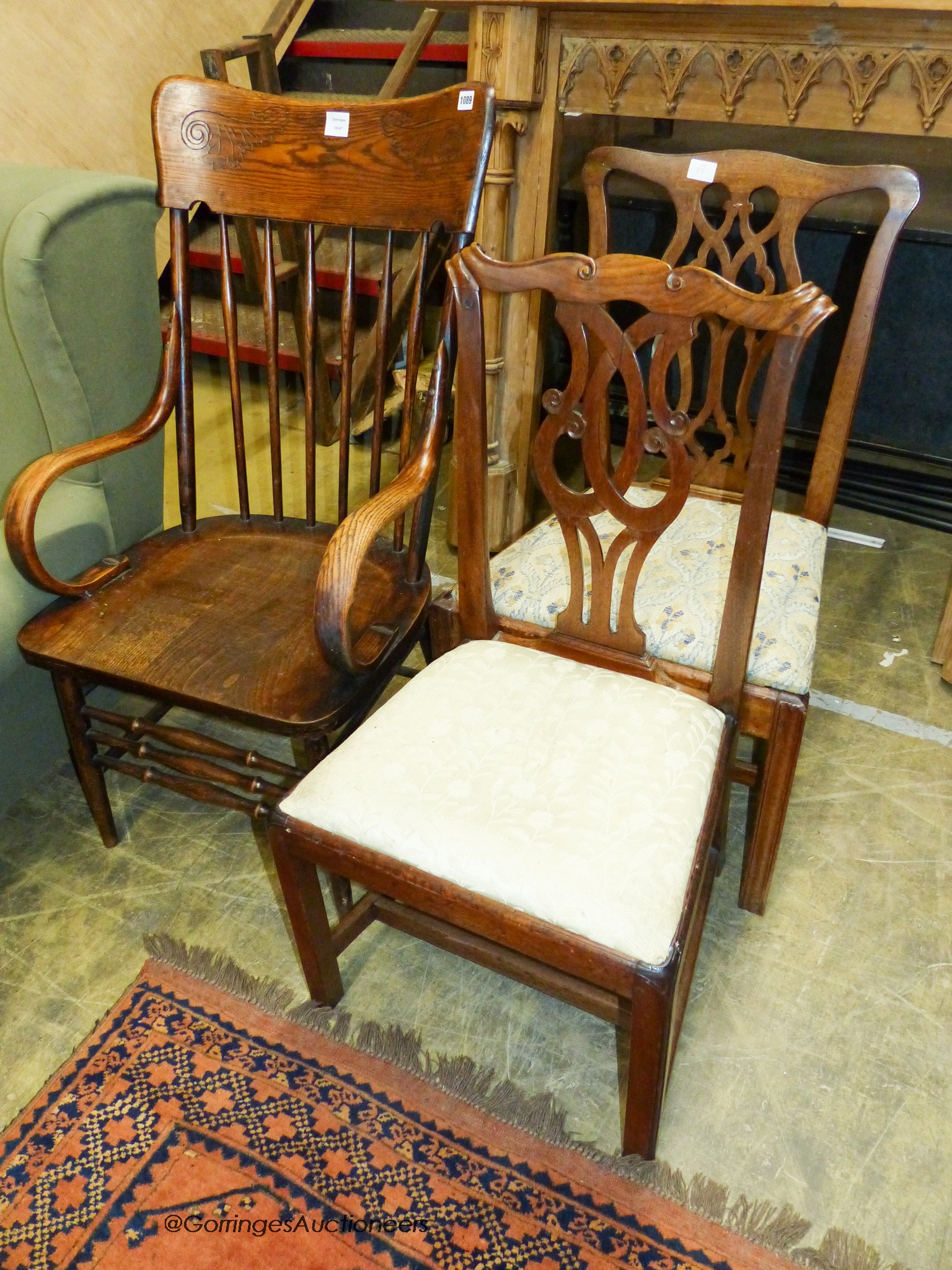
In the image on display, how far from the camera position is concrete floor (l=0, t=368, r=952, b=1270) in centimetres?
105

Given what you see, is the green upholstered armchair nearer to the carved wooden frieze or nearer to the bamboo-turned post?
the bamboo-turned post

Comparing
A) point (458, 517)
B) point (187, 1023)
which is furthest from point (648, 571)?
point (187, 1023)

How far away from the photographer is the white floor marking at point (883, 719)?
5.49ft

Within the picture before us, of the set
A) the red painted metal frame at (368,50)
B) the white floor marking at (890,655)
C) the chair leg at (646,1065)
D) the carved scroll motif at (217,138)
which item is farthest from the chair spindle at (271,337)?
the red painted metal frame at (368,50)

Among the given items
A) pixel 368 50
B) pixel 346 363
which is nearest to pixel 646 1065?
A: pixel 346 363

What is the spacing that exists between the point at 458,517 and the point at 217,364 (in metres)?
2.58

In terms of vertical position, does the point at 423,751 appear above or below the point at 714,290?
below

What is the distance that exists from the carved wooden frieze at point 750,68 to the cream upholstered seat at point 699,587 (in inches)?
28.0

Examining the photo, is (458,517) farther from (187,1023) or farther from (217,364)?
(217,364)

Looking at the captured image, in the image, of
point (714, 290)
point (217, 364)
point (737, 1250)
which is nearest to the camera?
point (714, 290)

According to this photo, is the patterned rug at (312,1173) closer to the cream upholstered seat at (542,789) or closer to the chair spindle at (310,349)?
the cream upholstered seat at (542,789)

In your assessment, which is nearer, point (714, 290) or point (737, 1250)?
point (714, 290)

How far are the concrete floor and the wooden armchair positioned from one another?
0.50ft

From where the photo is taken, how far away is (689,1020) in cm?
119
